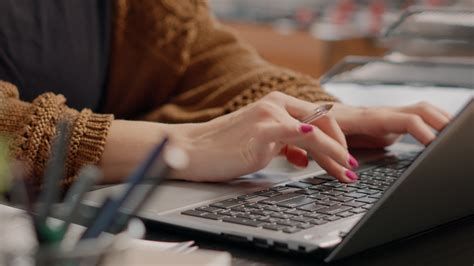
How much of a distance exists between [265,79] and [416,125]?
20 cm

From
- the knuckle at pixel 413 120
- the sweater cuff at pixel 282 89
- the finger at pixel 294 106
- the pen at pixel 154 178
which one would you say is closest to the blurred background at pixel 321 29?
the sweater cuff at pixel 282 89

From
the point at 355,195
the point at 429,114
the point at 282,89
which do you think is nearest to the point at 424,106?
the point at 429,114

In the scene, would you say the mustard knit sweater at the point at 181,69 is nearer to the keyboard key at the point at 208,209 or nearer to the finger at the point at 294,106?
the finger at the point at 294,106

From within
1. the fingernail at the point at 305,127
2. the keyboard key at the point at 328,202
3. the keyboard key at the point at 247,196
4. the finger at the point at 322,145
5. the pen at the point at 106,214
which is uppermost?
the pen at the point at 106,214

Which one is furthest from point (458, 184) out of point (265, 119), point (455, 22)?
point (455, 22)

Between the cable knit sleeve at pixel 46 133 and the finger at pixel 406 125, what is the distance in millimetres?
303

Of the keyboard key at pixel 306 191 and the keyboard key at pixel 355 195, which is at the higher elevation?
the keyboard key at pixel 306 191

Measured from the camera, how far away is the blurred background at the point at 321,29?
2.97 metres

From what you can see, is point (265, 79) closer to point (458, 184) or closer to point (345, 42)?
point (458, 184)

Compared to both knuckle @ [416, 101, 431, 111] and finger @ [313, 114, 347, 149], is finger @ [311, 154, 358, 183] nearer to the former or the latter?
finger @ [313, 114, 347, 149]

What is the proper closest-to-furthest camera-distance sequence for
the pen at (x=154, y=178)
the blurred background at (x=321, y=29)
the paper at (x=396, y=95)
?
the pen at (x=154, y=178) < the paper at (x=396, y=95) < the blurred background at (x=321, y=29)

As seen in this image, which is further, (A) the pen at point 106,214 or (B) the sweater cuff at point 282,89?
(B) the sweater cuff at point 282,89

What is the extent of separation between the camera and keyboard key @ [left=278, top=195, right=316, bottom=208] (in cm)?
66

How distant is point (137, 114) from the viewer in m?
1.17
